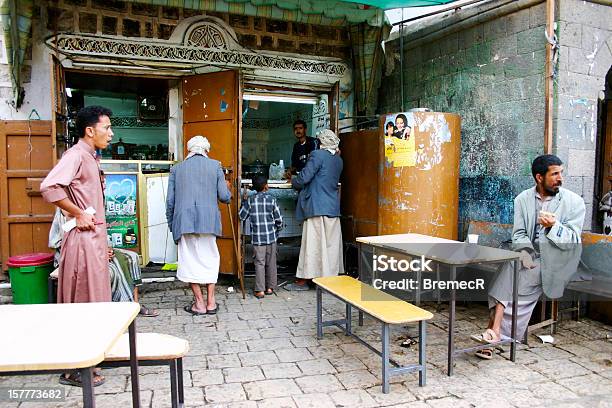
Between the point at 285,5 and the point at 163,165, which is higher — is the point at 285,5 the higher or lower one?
the higher one

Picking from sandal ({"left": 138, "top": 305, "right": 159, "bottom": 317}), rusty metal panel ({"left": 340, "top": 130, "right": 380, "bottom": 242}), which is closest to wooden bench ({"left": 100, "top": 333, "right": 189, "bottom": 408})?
sandal ({"left": 138, "top": 305, "right": 159, "bottom": 317})

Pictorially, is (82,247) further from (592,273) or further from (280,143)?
(280,143)

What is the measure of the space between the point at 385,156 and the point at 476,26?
6.32ft

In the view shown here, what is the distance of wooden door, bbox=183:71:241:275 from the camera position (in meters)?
5.93

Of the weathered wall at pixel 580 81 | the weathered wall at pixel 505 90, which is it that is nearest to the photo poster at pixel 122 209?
the weathered wall at pixel 505 90

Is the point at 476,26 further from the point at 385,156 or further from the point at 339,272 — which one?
the point at 339,272

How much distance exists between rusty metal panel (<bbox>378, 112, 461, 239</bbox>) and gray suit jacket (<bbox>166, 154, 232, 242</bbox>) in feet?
6.40

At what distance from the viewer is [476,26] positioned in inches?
218

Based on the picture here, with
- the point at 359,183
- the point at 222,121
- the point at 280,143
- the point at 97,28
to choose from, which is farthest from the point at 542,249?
the point at 280,143

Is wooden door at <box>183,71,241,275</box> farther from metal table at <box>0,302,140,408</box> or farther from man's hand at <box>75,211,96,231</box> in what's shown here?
metal table at <box>0,302,140,408</box>

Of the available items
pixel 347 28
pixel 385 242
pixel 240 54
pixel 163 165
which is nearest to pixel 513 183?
pixel 385 242

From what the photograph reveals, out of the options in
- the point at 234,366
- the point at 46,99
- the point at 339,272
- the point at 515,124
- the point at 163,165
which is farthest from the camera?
the point at 163,165

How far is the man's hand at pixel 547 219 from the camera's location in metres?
3.83

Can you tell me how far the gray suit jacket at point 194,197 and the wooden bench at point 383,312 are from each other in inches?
58.3
